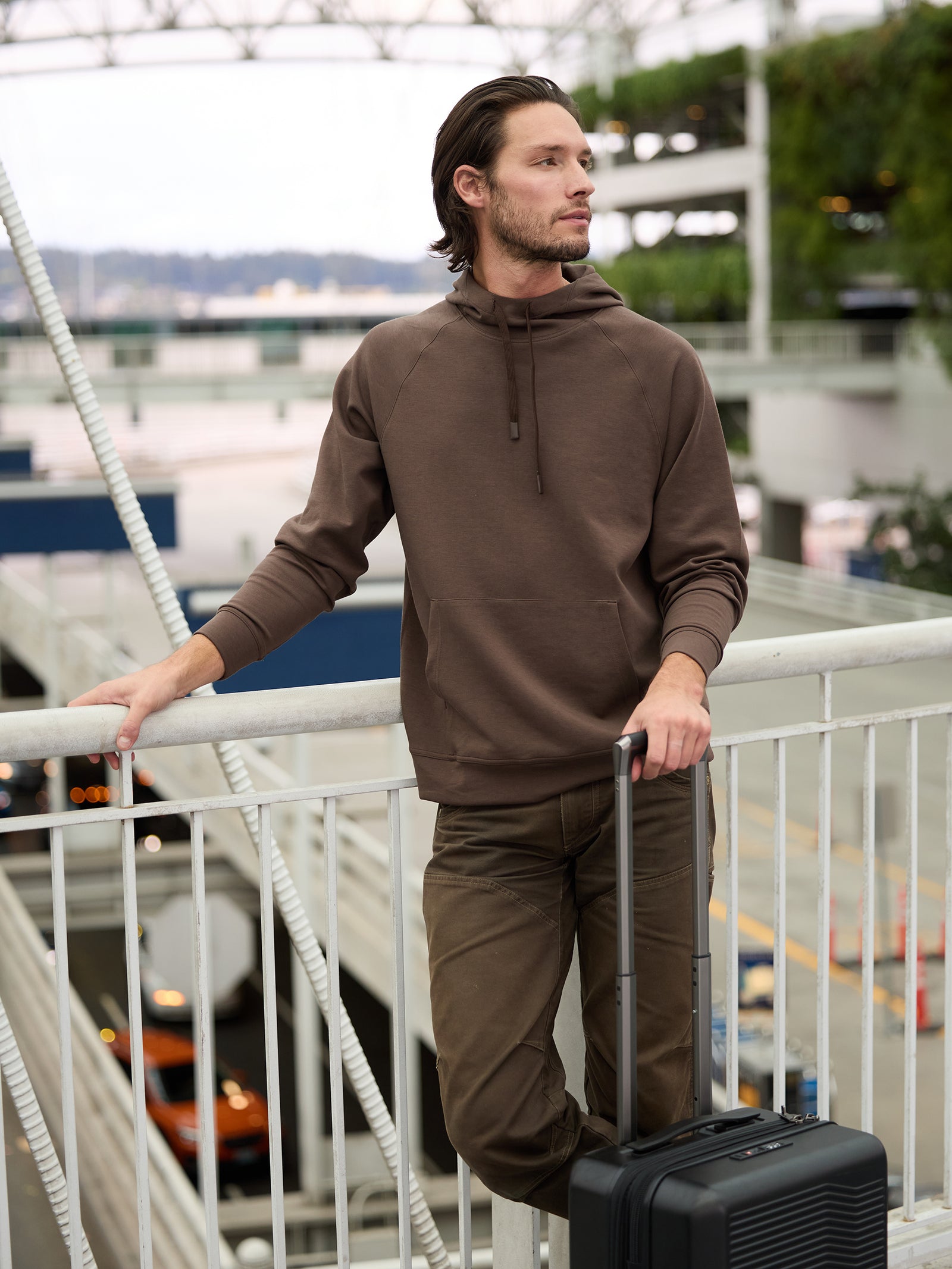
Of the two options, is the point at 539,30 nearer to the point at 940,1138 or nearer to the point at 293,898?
the point at 940,1138

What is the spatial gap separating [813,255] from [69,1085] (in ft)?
109

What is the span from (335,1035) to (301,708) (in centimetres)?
55

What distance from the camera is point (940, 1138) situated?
11406 mm

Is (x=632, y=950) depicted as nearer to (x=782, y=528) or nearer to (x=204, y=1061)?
(x=204, y=1061)

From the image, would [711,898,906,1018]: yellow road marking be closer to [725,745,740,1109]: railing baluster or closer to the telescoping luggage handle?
[725,745,740,1109]: railing baluster

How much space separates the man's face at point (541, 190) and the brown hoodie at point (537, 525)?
0.07m

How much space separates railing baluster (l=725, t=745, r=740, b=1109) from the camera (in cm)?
238

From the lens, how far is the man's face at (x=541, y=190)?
80.2 inches

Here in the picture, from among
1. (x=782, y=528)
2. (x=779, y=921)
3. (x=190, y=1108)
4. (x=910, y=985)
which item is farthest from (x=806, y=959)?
(x=782, y=528)

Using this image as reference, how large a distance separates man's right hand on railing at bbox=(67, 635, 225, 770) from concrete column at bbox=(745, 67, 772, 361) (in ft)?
108

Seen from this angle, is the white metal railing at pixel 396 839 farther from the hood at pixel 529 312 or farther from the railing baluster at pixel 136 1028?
the hood at pixel 529 312

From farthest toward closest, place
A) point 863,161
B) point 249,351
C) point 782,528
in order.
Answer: point 782,528 < point 249,351 < point 863,161

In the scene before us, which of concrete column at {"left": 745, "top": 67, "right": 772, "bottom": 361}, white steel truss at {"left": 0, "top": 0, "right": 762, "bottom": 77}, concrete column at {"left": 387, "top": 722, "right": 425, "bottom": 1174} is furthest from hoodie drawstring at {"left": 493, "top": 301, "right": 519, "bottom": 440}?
white steel truss at {"left": 0, "top": 0, "right": 762, "bottom": 77}

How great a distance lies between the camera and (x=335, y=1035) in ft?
7.44
